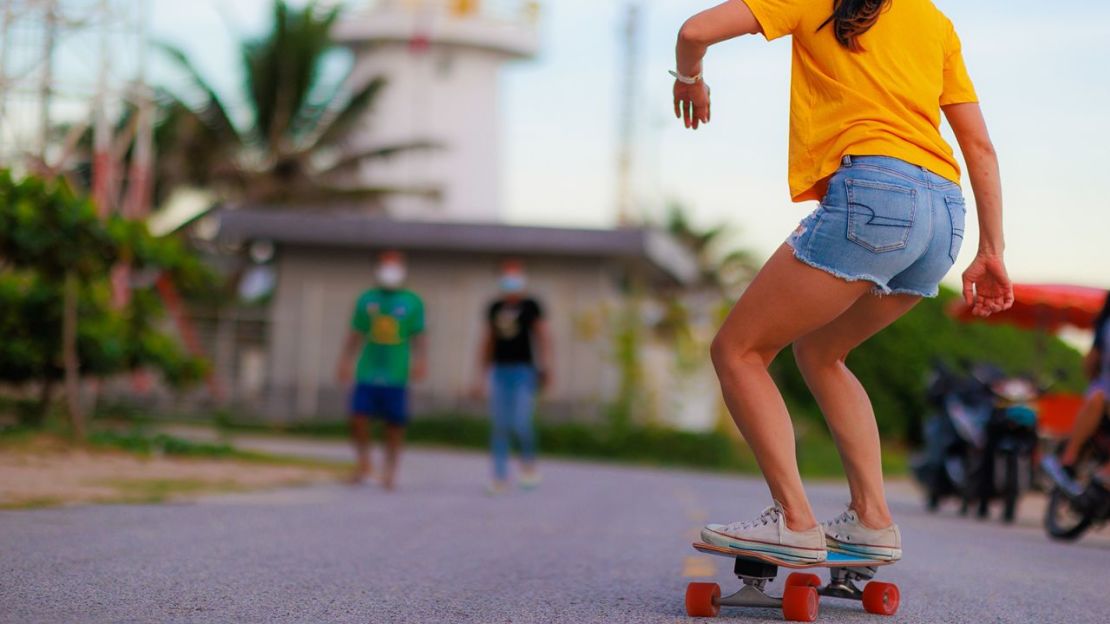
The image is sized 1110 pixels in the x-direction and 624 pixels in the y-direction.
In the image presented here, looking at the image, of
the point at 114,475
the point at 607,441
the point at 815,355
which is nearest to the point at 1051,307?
the point at 607,441

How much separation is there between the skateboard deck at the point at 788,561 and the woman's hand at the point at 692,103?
1.27 meters

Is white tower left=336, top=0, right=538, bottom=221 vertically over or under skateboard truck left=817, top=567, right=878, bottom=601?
over

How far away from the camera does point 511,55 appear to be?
43.1 meters

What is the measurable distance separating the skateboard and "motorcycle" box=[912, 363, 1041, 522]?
7713mm

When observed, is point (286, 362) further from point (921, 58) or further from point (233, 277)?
point (921, 58)

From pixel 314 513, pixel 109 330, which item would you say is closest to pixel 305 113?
pixel 109 330

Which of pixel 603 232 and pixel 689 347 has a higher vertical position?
pixel 603 232

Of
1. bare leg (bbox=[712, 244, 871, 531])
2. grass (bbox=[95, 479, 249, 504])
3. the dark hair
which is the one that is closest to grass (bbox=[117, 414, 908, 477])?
grass (bbox=[95, 479, 249, 504])

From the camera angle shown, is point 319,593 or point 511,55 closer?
point 319,593

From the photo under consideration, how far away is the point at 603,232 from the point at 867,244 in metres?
21.2

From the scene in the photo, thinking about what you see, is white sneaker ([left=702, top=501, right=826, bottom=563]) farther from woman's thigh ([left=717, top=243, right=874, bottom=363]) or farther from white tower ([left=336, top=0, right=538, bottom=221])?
white tower ([left=336, top=0, right=538, bottom=221])

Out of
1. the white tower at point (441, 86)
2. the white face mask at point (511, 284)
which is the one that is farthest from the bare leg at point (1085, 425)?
the white tower at point (441, 86)

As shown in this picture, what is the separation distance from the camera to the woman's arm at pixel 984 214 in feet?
16.0

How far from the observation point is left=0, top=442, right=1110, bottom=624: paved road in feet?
16.3
